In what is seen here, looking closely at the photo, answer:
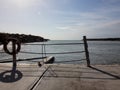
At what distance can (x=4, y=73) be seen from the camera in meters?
5.61

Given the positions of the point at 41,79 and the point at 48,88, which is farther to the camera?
the point at 41,79

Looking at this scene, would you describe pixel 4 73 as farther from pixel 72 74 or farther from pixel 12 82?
pixel 72 74

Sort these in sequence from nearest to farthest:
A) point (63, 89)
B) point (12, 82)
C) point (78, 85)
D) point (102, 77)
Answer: point (63, 89) → point (78, 85) → point (12, 82) → point (102, 77)

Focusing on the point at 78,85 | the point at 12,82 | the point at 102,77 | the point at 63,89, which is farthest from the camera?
the point at 102,77

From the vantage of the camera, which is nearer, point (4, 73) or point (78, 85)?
point (78, 85)

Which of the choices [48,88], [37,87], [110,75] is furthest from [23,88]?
[110,75]

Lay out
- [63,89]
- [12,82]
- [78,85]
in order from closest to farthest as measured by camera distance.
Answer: [63,89] → [78,85] → [12,82]

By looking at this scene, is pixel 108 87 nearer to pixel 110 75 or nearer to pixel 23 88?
pixel 110 75

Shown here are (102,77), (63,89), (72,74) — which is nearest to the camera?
(63,89)

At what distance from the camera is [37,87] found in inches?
167

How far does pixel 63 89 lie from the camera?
4.04 m

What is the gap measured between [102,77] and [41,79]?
171 centimetres

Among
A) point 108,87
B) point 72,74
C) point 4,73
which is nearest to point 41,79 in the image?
point 72,74

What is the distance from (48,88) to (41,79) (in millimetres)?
779
